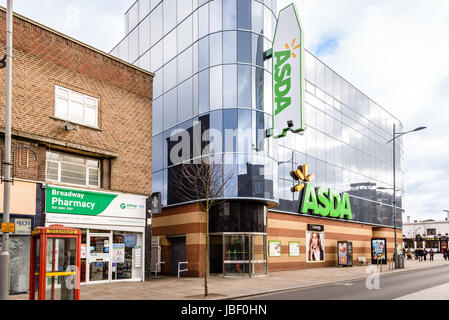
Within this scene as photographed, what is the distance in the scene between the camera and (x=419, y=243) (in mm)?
99188

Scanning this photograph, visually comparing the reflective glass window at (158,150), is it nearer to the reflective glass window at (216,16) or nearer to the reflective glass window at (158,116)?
the reflective glass window at (158,116)

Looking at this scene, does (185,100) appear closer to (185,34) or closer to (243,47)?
(185,34)

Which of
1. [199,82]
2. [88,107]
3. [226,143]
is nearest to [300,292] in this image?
[226,143]

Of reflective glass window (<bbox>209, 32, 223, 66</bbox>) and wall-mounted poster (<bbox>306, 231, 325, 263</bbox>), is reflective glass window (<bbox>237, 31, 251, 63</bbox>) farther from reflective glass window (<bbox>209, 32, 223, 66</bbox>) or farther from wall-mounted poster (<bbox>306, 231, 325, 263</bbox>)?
wall-mounted poster (<bbox>306, 231, 325, 263</bbox>)

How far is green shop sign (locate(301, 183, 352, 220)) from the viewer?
33938 mm

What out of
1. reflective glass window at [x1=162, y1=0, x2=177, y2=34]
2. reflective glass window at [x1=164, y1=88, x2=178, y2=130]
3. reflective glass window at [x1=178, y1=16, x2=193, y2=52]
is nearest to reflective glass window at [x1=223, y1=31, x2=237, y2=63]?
reflective glass window at [x1=178, y1=16, x2=193, y2=52]

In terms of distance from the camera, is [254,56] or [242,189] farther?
[254,56]

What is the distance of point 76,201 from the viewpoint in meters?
19.5

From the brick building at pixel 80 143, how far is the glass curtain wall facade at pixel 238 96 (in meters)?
4.82

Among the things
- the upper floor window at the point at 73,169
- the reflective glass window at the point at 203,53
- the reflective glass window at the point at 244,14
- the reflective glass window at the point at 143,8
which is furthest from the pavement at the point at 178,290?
the reflective glass window at the point at 143,8

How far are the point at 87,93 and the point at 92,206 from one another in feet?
17.7

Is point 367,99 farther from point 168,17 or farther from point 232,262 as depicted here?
point 232,262

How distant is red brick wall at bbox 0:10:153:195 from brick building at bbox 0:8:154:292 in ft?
0.14

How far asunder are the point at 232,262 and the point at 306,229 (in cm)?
1045
